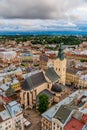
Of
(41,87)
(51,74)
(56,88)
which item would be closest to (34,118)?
(41,87)

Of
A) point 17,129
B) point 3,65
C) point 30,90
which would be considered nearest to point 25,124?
point 17,129

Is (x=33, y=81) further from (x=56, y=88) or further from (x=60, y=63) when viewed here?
(x=60, y=63)

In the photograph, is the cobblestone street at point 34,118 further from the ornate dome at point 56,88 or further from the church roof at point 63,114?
the ornate dome at point 56,88

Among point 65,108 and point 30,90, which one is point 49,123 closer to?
point 65,108

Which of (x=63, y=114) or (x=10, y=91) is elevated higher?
(x=63, y=114)

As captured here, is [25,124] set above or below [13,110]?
below
